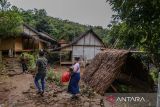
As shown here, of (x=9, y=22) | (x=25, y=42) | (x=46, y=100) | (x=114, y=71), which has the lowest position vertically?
(x=46, y=100)

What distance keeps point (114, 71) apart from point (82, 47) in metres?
29.5

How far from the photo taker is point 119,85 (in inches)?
640

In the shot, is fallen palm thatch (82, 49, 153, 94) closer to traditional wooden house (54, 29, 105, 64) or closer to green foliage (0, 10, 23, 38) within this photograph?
green foliage (0, 10, 23, 38)

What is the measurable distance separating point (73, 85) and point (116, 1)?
3.87 m

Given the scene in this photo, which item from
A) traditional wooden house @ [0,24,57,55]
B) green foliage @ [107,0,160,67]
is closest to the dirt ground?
green foliage @ [107,0,160,67]

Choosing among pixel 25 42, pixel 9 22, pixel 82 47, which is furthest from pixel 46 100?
pixel 82 47

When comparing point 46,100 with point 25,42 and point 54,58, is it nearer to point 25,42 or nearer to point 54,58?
point 54,58

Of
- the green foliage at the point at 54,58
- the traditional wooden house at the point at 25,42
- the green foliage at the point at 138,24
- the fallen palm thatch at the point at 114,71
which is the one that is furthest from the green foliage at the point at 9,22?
the green foliage at the point at 138,24

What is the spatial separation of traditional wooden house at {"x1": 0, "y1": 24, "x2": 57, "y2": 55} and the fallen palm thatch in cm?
2137

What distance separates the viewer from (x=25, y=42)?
139 ft

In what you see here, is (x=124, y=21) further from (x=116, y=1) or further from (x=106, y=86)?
(x=106, y=86)

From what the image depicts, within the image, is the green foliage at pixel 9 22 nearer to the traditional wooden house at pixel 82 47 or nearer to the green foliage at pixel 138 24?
the traditional wooden house at pixel 82 47

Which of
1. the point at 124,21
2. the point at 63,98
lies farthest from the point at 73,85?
the point at 124,21

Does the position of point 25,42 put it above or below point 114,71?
above
